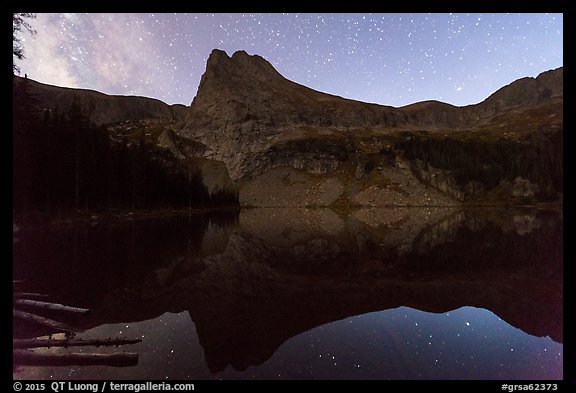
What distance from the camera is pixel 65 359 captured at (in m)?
9.16

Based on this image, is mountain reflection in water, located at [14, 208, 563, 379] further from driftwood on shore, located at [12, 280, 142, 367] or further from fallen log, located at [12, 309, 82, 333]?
fallen log, located at [12, 309, 82, 333]

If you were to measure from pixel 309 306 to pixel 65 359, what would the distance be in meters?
10.3

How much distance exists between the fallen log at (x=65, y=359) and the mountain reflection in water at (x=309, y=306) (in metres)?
0.28

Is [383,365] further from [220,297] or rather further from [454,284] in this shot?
[454,284]

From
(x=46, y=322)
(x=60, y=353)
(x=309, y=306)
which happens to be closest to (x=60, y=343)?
(x=60, y=353)

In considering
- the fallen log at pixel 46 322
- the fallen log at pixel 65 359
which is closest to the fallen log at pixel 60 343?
the fallen log at pixel 65 359

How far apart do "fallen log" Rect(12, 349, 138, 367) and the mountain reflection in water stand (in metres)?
0.28

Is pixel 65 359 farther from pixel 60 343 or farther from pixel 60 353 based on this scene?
pixel 60 343

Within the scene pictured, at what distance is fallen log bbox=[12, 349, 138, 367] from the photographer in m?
9.04

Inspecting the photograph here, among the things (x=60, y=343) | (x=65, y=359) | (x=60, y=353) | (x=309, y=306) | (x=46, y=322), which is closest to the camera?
(x=65, y=359)

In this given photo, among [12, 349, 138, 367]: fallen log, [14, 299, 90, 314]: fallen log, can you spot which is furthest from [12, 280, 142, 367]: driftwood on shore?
[14, 299, 90, 314]: fallen log

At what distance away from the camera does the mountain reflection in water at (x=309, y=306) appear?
32.9 feet

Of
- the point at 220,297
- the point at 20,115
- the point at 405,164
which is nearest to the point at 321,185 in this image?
the point at 405,164

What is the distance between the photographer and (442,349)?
11.3m
